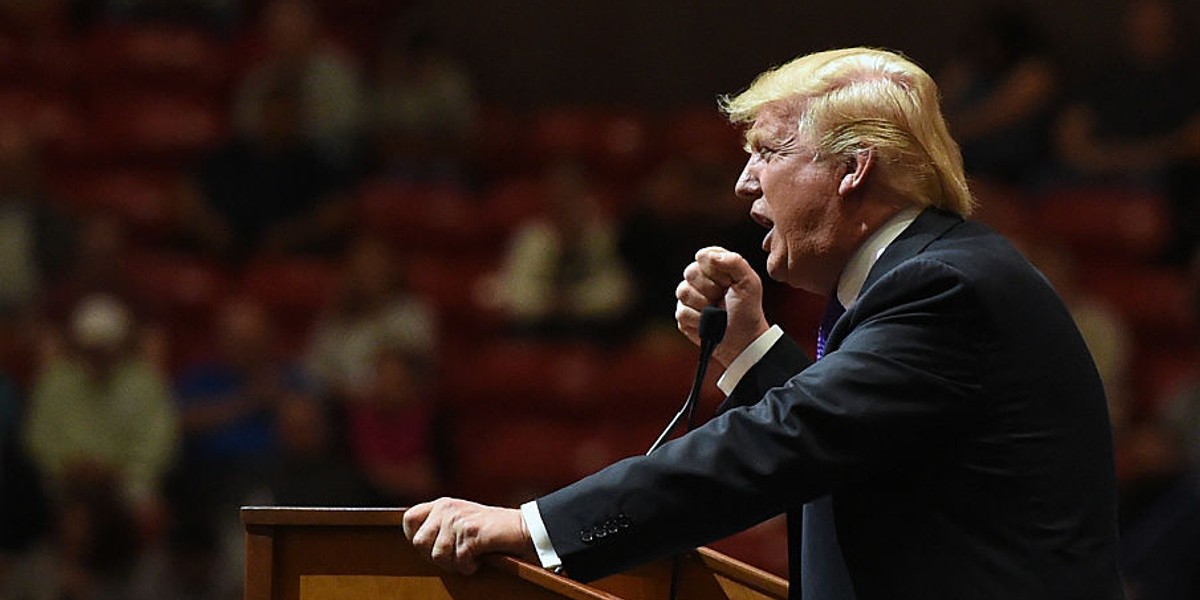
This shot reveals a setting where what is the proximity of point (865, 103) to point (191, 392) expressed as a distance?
4057mm

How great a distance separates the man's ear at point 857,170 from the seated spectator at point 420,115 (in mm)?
4712

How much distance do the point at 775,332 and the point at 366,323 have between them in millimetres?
3521

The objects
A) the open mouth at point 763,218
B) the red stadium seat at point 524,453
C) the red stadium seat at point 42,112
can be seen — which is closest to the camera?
the open mouth at point 763,218

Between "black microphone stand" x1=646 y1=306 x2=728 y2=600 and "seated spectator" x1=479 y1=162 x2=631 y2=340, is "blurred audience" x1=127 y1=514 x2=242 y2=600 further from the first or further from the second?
"black microphone stand" x1=646 y1=306 x2=728 y2=600

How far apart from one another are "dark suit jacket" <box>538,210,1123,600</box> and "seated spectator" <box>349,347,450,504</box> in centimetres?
349

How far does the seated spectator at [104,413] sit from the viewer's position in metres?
5.35

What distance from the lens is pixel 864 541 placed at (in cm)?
178

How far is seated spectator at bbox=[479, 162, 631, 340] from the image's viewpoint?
19.0 feet

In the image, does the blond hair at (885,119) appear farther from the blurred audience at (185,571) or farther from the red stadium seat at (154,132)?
the red stadium seat at (154,132)

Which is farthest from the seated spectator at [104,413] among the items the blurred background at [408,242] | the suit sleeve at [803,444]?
the suit sleeve at [803,444]

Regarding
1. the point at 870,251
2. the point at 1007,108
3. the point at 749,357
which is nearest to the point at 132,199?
the point at 1007,108

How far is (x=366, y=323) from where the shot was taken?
18.4ft

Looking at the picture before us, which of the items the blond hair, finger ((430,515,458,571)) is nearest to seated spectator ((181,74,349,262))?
the blond hair

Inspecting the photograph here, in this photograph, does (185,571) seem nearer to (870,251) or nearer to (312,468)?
(312,468)
